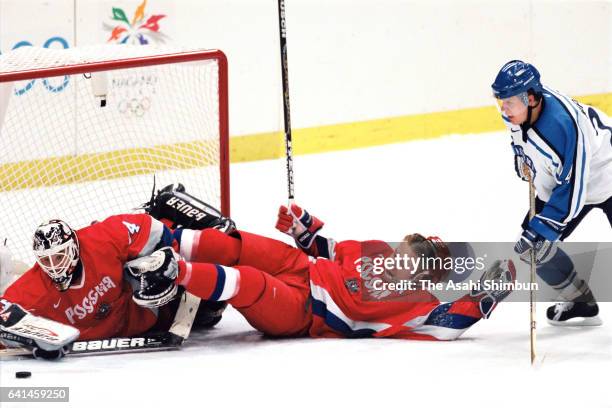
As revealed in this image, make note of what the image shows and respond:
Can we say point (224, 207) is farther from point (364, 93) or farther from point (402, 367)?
A: point (364, 93)

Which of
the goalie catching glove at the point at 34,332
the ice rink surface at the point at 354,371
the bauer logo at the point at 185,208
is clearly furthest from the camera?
the bauer logo at the point at 185,208

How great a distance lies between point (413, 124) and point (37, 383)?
4.37 metres

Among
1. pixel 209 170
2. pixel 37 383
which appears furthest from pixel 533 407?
pixel 209 170

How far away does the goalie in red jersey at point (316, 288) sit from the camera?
3.89 metres

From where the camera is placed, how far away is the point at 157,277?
373cm

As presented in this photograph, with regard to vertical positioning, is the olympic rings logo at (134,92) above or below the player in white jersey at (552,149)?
above

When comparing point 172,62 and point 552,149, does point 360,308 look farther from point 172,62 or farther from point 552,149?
point 172,62

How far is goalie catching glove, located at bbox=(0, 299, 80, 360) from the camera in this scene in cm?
371

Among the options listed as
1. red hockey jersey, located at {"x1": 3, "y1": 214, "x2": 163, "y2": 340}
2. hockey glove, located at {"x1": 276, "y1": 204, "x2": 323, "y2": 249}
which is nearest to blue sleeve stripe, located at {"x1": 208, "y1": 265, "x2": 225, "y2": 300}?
red hockey jersey, located at {"x1": 3, "y1": 214, "x2": 163, "y2": 340}

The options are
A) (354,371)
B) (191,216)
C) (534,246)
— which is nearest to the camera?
Result: (354,371)

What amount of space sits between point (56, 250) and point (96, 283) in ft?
0.74

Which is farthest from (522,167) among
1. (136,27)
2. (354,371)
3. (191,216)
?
(136,27)

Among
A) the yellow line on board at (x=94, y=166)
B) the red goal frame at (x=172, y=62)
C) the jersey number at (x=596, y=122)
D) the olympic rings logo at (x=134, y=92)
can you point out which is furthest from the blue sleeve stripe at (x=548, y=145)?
the olympic rings logo at (x=134, y=92)

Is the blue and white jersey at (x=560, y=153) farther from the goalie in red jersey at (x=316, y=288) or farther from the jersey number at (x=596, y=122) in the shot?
the goalie in red jersey at (x=316, y=288)
